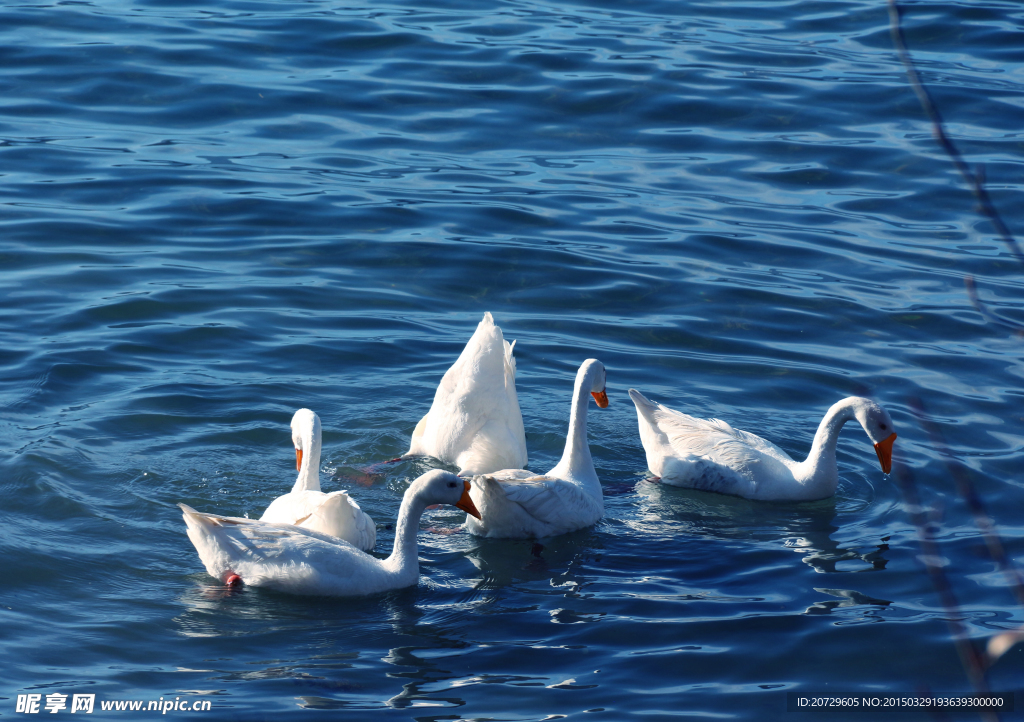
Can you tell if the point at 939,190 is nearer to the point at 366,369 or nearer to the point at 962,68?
the point at 962,68

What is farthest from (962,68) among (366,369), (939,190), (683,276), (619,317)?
(366,369)

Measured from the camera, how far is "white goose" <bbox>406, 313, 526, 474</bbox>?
8469 mm

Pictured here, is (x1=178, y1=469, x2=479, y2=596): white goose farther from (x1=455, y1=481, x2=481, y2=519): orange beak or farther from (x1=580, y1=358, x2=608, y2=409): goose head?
(x1=580, y1=358, x2=608, y2=409): goose head

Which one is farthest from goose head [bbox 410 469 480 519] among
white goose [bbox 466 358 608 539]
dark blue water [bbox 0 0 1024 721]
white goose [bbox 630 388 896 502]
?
white goose [bbox 630 388 896 502]

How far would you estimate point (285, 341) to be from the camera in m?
10.5

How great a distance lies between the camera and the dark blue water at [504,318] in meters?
6.16

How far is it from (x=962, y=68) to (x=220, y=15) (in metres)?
12.8

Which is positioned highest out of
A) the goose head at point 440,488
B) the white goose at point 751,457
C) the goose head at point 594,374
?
the goose head at point 594,374

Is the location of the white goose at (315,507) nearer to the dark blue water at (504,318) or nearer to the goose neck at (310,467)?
the goose neck at (310,467)

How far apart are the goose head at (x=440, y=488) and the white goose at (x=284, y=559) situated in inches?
18.0

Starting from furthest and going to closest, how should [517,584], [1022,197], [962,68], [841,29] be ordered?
[841,29], [962,68], [1022,197], [517,584]

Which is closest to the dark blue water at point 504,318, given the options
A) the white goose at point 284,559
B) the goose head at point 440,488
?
the white goose at point 284,559

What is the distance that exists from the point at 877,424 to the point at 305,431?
4177mm

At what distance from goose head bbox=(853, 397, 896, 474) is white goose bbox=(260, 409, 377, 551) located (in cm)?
367
